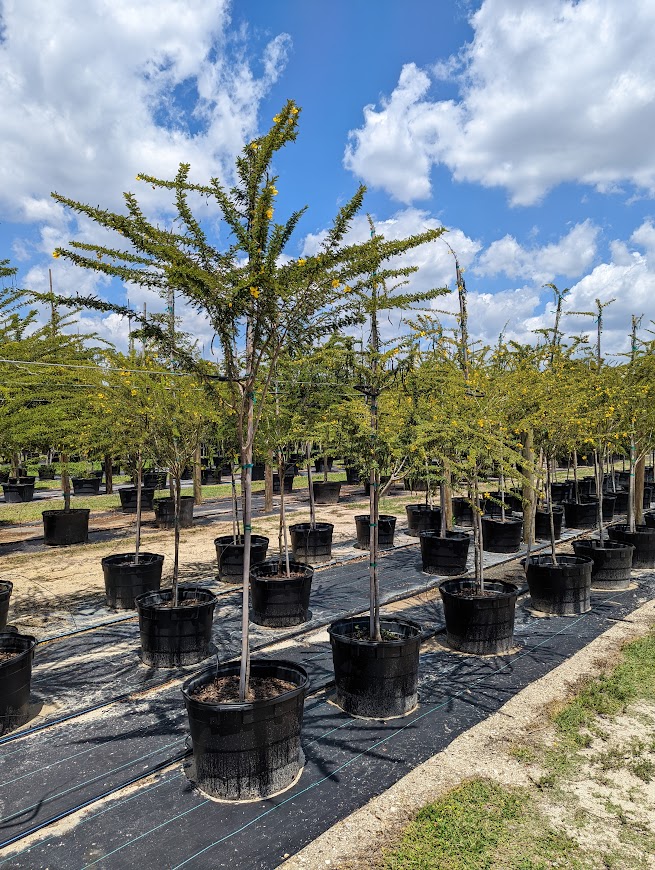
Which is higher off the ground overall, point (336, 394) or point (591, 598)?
point (336, 394)

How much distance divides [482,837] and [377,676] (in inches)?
63.8

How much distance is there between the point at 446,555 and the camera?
1008 centimetres

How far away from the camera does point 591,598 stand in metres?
8.57

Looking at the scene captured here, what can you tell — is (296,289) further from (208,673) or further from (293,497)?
(293,497)

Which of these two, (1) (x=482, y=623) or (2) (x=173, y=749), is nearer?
(2) (x=173, y=749)

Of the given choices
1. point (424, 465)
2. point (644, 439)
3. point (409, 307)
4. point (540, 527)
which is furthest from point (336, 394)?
point (540, 527)

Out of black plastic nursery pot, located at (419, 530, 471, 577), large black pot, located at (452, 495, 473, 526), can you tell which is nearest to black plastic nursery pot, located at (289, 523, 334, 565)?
→ black plastic nursery pot, located at (419, 530, 471, 577)

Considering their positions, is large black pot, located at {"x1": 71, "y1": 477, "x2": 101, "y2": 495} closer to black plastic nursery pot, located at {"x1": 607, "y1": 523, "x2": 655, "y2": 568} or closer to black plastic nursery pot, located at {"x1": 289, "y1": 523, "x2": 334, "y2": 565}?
black plastic nursery pot, located at {"x1": 289, "y1": 523, "x2": 334, "y2": 565}

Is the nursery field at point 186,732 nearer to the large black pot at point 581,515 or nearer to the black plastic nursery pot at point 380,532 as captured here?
the black plastic nursery pot at point 380,532

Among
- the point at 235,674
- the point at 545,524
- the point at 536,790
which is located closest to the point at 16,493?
the point at 545,524

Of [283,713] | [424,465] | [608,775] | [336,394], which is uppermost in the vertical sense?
[336,394]

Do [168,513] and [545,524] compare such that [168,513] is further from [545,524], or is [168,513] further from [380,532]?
[545,524]

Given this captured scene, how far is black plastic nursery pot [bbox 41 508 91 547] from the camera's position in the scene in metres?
13.5

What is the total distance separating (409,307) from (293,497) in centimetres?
1839
